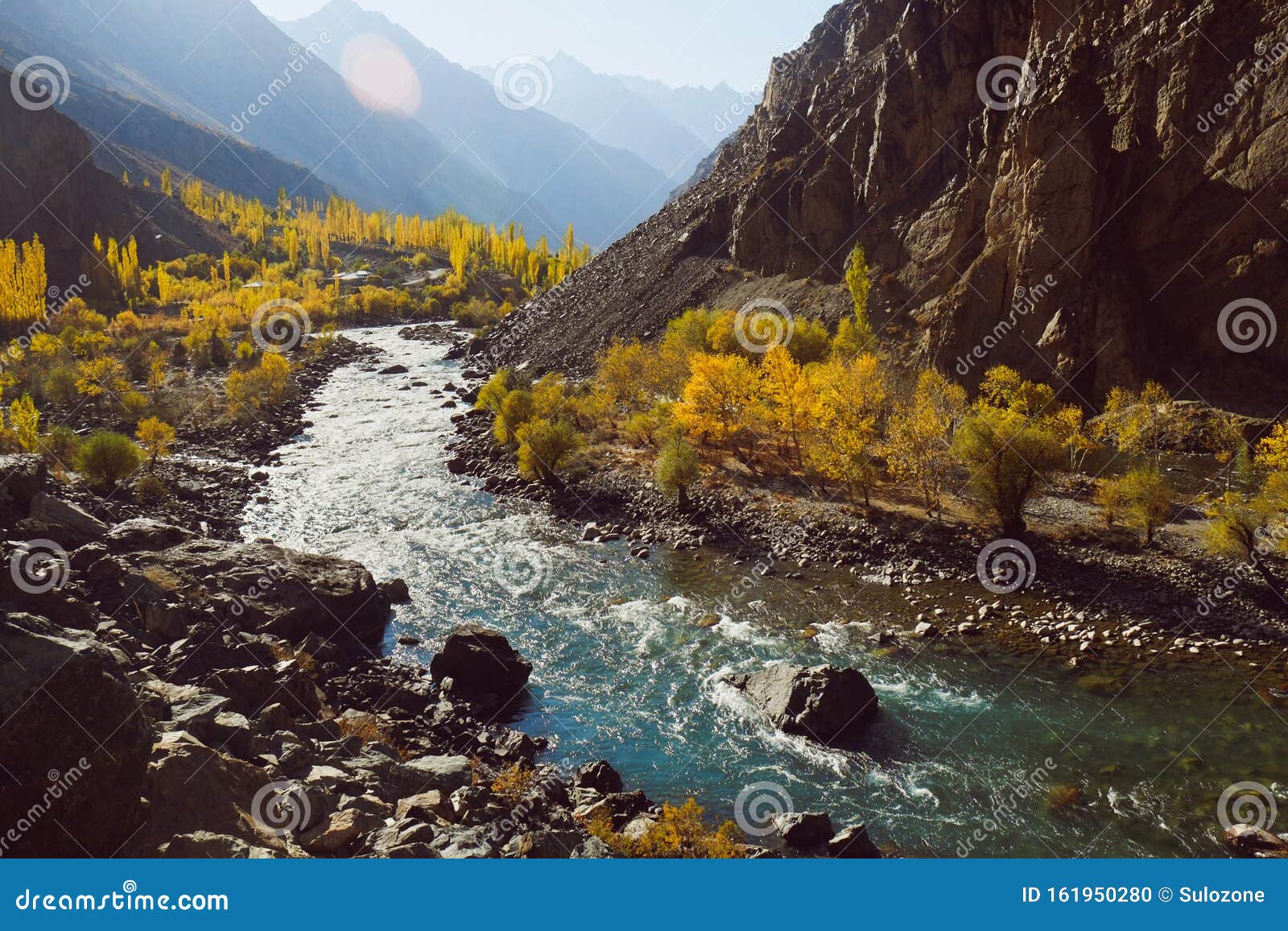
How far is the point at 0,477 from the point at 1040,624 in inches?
1435

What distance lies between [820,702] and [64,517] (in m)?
26.8

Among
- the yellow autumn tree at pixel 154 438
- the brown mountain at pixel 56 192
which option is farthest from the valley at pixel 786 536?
→ the brown mountain at pixel 56 192

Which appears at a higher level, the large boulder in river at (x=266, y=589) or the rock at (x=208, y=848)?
the rock at (x=208, y=848)

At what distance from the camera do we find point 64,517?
26.9 meters

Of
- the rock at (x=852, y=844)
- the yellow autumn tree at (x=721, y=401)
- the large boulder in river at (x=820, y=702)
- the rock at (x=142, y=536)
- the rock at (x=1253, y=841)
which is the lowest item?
the rock at (x=142, y=536)

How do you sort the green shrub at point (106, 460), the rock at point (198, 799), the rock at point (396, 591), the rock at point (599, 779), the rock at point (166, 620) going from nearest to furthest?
the rock at point (198, 799) → the rock at point (599, 779) → the rock at point (166, 620) → the rock at point (396, 591) → the green shrub at point (106, 460)

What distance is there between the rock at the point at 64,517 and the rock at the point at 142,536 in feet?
1.56

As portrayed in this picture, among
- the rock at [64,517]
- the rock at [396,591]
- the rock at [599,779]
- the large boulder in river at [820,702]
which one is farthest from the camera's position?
the rock at [396,591]

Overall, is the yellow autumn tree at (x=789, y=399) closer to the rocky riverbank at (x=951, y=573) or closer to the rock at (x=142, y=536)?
the rocky riverbank at (x=951, y=573)

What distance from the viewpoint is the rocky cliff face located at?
41.6 m

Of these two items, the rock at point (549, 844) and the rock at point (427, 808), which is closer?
the rock at point (549, 844)

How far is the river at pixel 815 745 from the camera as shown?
17.4 m

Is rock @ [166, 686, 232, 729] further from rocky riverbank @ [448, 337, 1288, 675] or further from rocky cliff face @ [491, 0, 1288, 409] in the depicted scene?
rocky cliff face @ [491, 0, 1288, 409]

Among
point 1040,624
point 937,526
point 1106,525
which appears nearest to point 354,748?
point 1040,624
